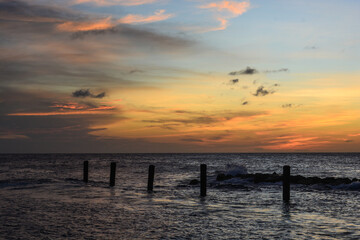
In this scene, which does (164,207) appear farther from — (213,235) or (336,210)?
(336,210)

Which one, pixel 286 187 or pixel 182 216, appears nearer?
pixel 182 216

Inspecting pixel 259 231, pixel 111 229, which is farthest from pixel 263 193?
pixel 111 229

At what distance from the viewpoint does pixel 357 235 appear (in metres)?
11.8

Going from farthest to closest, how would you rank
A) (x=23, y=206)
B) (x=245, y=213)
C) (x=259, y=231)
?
1. (x=23, y=206)
2. (x=245, y=213)
3. (x=259, y=231)

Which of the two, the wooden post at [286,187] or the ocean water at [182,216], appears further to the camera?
the wooden post at [286,187]

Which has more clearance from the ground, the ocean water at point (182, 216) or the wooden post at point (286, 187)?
the wooden post at point (286, 187)

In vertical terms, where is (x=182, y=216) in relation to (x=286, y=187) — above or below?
below

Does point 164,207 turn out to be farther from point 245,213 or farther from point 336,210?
point 336,210

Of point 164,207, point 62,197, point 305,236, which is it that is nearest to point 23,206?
point 62,197

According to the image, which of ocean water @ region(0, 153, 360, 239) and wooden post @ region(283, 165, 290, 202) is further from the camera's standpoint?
wooden post @ region(283, 165, 290, 202)

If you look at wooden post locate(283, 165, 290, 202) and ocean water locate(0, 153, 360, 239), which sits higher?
wooden post locate(283, 165, 290, 202)

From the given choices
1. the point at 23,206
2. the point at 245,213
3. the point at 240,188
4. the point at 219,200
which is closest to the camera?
the point at 245,213

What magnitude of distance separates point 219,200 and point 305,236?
374 inches

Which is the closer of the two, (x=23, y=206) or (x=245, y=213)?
(x=245, y=213)
